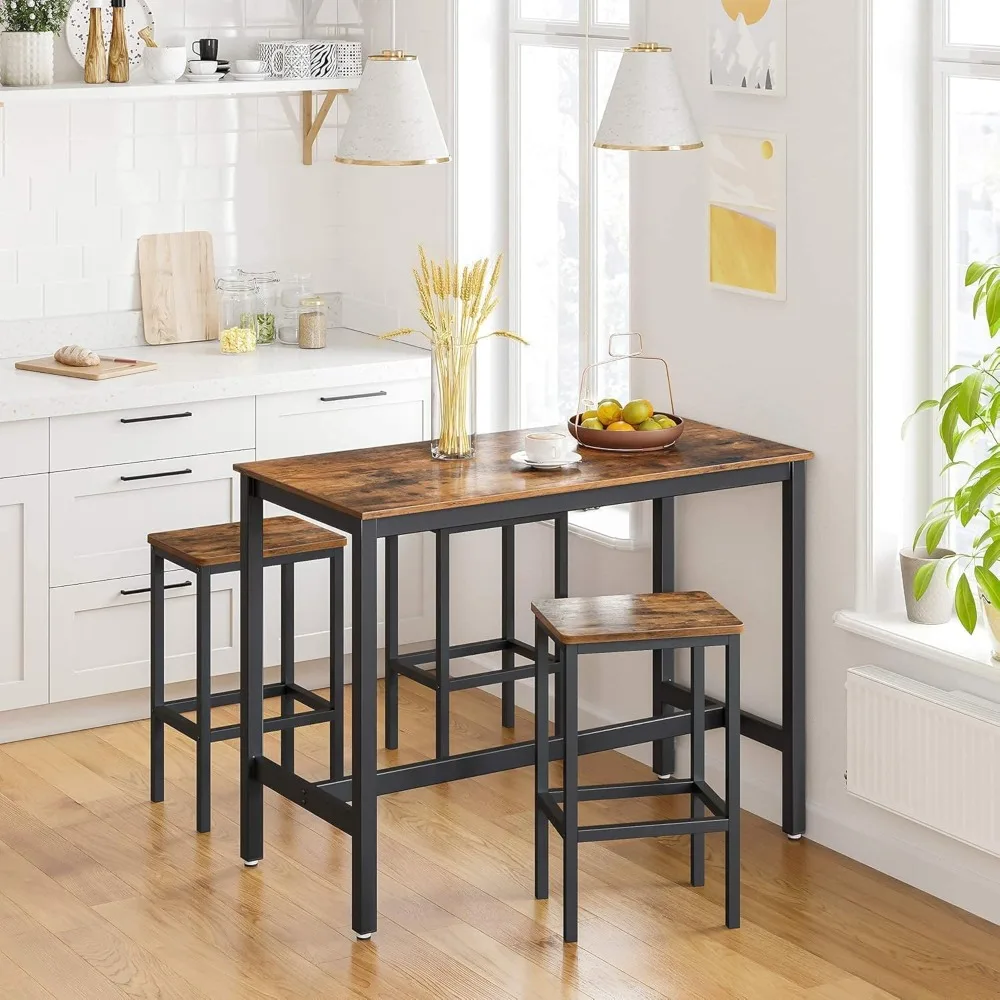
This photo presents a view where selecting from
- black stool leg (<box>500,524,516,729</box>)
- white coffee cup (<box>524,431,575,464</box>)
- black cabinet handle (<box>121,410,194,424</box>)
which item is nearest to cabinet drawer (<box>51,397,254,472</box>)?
black cabinet handle (<box>121,410,194,424</box>)

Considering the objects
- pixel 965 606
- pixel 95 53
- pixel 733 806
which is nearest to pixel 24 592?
pixel 95 53

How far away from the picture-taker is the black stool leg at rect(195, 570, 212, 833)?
467 cm

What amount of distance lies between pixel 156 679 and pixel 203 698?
0.28 m

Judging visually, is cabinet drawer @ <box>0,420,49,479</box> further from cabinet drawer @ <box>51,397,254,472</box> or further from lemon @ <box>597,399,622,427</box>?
lemon @ <box>597,399,622,427</box>

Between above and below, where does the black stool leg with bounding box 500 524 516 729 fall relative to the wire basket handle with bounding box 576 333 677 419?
below

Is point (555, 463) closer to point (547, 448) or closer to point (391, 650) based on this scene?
point (547, 448)

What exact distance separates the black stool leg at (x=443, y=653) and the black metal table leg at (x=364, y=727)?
85 cm

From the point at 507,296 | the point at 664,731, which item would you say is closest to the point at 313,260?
the point at 507,296

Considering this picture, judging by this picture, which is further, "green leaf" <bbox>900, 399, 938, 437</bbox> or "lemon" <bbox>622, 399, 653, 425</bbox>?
"lemon" <bbox>622, 399, 653, 425</bbox>

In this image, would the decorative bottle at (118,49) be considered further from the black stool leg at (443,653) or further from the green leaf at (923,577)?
the green leaf at (923,577)

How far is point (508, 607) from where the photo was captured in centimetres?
534

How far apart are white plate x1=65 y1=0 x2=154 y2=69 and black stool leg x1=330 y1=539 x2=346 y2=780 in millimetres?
2012

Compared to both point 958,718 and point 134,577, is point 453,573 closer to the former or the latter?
point 134,577

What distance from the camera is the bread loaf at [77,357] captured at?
5410mm
